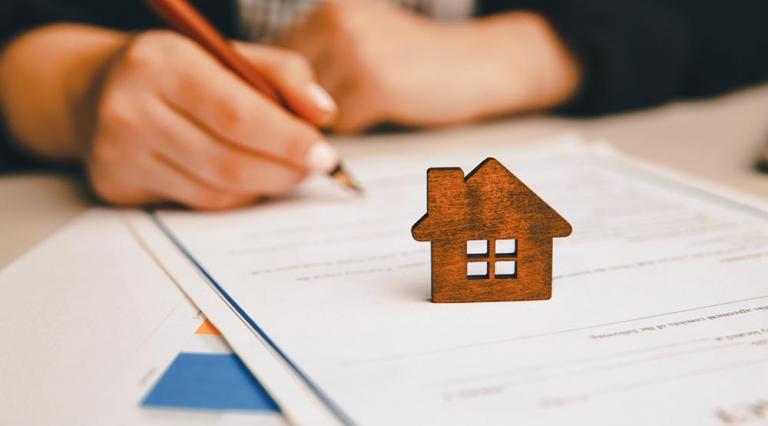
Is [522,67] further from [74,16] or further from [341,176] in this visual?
[74,16]

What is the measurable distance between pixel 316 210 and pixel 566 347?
11.2 inches

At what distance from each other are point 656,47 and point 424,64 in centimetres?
34

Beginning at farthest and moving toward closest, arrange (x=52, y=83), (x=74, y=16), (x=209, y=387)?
(x=74, y=16) → (x=52, y=83) → (x=209, y=387)

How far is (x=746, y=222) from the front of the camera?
0.45 m

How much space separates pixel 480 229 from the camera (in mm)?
348

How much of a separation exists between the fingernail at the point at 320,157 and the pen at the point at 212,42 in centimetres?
1

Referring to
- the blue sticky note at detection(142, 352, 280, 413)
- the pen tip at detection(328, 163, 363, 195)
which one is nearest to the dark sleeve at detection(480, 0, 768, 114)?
the pen tip at detection(328, 163, 363, 195)

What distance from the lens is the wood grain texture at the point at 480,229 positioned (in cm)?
34

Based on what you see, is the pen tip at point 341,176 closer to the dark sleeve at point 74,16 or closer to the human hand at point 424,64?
the human hand at point 424,64

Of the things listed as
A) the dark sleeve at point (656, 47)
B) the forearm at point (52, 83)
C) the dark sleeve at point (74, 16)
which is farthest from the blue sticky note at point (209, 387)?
the dark sleeve at point (656, 47)

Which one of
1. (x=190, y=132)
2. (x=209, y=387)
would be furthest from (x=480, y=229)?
(x=190, y=132)

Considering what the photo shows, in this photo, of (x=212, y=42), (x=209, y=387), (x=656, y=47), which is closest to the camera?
(x=209, y=387)

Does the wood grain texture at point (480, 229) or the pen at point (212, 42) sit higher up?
the pen at point (212, 42)

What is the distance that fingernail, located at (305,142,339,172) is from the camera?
1.70 feet
